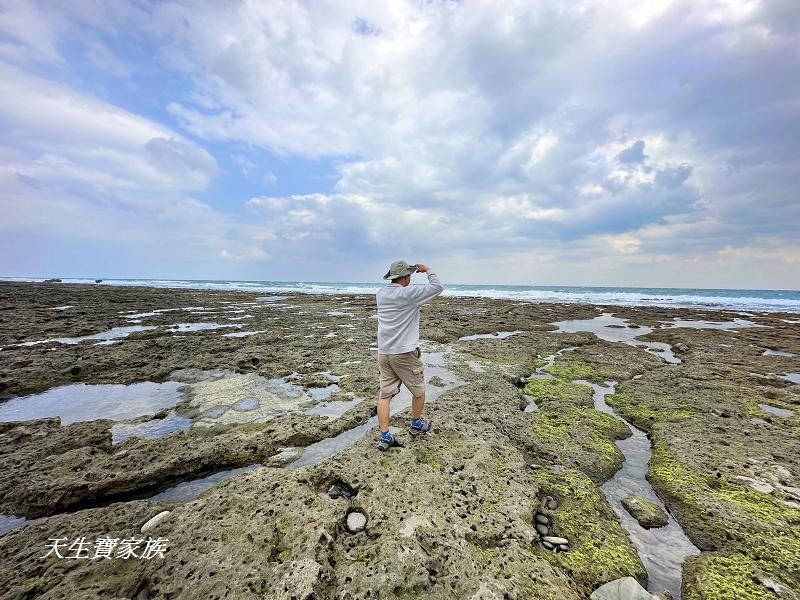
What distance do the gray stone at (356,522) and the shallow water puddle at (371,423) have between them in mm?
1511

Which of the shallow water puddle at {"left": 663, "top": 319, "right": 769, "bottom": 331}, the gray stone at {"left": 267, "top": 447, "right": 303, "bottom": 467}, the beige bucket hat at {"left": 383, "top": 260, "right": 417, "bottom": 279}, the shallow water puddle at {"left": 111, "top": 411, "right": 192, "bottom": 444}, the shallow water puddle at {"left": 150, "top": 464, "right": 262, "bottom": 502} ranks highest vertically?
the beige bucket hat at {"left": 383, "top": 260, "right": 417, "bottom": 279}

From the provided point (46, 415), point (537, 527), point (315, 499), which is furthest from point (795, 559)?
point (46, 415)

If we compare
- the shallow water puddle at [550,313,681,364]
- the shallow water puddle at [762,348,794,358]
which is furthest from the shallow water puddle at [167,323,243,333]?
the shallow water puddle at [762,348,794,358]

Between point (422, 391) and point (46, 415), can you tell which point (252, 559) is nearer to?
point (422, 391)

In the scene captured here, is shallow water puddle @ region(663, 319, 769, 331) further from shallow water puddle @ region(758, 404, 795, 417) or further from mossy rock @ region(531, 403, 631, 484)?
mossy rock @ region(531, 403, 631, 484)

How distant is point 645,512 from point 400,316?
4.04 meters

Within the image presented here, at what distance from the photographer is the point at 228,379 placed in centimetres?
867

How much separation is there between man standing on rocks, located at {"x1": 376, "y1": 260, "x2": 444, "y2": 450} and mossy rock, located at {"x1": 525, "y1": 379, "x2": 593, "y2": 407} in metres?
3.93

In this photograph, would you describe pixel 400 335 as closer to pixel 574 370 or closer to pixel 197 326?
pixel 574 370

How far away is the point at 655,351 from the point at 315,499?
49.8 ft

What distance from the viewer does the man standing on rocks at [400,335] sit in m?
5.26

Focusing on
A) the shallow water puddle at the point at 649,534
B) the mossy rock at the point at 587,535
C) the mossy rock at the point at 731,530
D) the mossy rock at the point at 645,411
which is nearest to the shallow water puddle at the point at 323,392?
the mossy rock at the point at 587,535

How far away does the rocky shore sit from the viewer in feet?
9.78

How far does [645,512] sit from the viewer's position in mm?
4039
